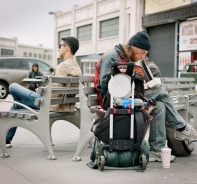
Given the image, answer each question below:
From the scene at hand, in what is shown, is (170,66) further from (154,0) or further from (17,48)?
(17,48)

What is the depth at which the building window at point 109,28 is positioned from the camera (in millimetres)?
32978

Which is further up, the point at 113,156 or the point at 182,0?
the point at 182,0

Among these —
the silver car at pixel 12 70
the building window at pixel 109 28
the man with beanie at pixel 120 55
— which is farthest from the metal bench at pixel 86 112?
the building window at pixel 109 28

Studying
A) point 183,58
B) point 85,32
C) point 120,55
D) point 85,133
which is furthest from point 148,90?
point 85,32

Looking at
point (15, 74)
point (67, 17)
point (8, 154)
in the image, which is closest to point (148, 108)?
point (8, 154)

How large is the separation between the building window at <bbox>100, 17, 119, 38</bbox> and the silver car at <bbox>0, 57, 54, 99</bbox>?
15166mm

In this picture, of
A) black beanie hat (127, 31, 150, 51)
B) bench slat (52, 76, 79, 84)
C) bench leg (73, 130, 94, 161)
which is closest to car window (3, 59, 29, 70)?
bench slat (52, 76, 79, 84)

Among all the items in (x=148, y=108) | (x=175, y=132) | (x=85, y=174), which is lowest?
(x=85, y=174)

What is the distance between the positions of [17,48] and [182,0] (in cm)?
6417

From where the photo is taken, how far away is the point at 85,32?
129ft

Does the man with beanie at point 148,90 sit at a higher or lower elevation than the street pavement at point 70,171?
higher

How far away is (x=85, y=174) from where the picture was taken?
386cm

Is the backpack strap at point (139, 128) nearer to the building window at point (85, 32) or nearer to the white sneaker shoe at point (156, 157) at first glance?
the white sneaker shoe at point (156, 157)

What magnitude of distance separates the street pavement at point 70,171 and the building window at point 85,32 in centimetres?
3371
